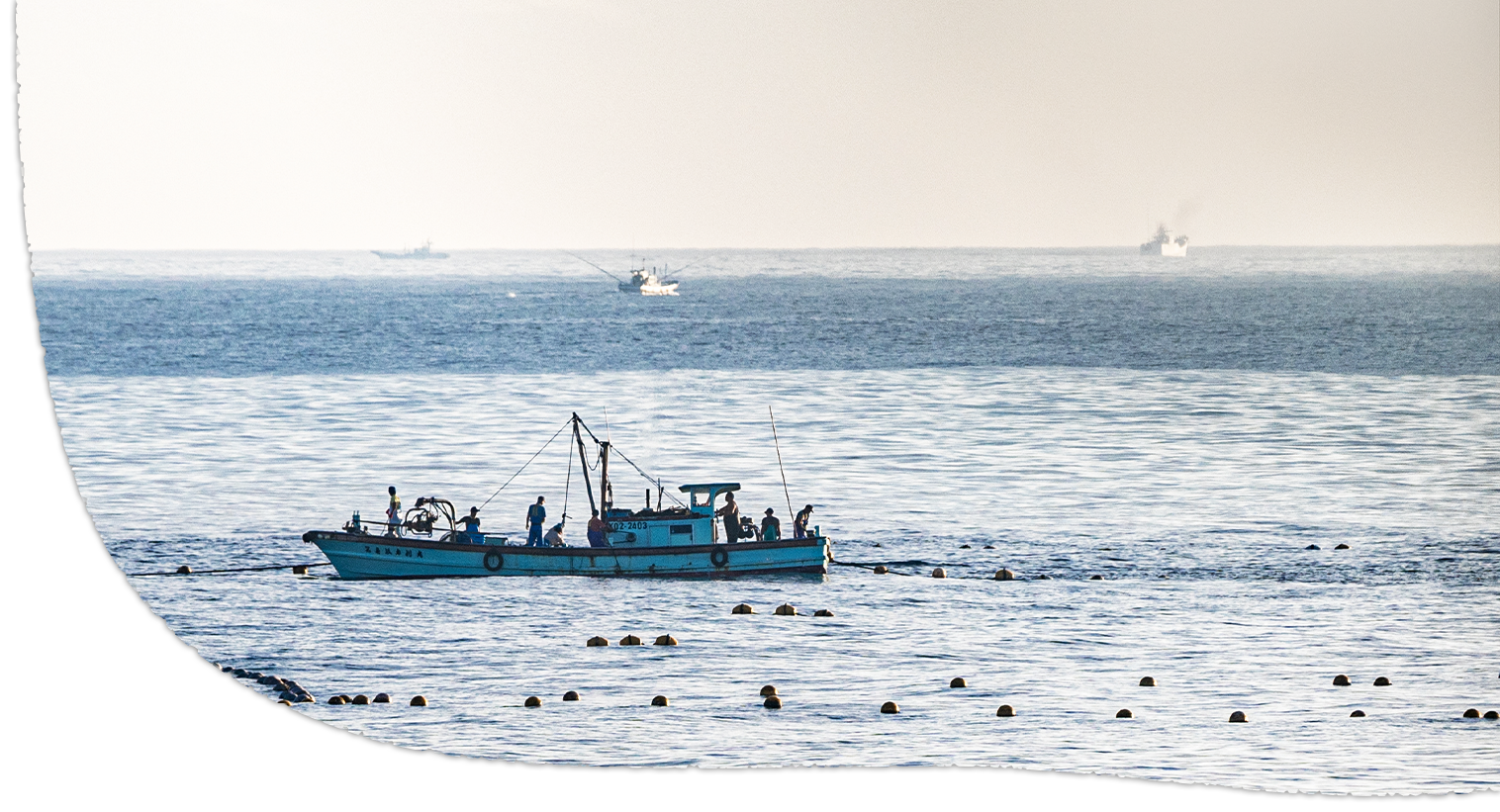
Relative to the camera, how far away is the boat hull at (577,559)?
26.7 meters

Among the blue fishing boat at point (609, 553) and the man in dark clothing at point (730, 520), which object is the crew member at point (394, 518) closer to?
the blue fishing boat at point (609, 553)

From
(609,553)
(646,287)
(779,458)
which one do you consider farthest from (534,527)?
(646,287)

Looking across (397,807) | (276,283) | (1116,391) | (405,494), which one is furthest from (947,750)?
(276,283)

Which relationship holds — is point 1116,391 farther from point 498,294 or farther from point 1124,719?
point 498,294

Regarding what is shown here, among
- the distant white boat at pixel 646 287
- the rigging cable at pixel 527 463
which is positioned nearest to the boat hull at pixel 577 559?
the rigging cable at pixel 527 463

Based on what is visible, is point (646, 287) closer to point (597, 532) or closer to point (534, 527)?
point (534, 527)

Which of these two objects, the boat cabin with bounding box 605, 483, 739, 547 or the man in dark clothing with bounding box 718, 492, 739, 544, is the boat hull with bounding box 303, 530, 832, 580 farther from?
the man in dark clothing with bounding box 718, 492, 739, 544

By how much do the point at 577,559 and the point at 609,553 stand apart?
503mm

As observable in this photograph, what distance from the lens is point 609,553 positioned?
87.9 feet

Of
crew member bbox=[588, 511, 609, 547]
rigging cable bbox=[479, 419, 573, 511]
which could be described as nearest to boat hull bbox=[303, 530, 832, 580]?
crew member bbox=[588, 511, 609, 547]

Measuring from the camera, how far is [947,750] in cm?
1672

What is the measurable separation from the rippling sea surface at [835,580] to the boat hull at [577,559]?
0.92 feet

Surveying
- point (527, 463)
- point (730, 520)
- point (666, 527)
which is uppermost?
point (730, 520)

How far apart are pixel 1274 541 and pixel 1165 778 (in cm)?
1713
